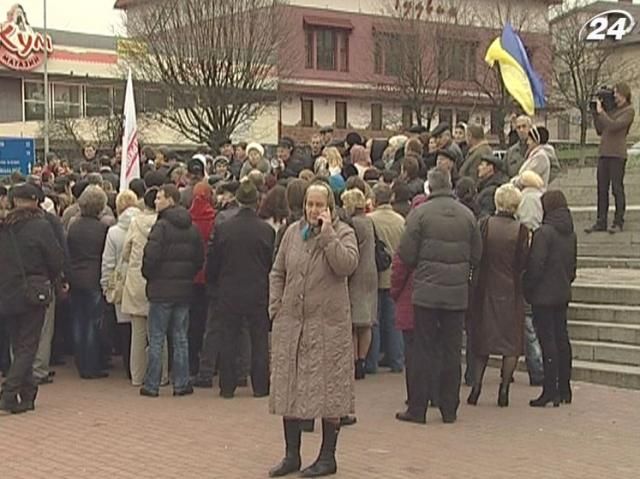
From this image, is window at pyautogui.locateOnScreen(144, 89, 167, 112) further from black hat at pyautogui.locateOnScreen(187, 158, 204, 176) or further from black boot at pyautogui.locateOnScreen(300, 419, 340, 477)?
black boot at pyautogui.locateOnScreen(300, 419, 340, 477)

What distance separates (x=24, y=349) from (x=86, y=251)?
1980mm

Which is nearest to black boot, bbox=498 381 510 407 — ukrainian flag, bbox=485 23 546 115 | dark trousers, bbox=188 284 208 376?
dark trousers, bbox=188 284 208 376

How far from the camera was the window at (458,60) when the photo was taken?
152ft

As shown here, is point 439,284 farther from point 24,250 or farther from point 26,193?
point 26,193

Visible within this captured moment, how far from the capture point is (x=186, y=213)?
34.8 ft

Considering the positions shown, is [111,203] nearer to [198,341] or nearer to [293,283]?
[198,341]

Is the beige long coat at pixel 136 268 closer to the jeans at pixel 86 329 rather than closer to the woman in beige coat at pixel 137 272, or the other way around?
the woman in beige coat at pixel 137 272

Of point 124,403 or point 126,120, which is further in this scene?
point 126,120

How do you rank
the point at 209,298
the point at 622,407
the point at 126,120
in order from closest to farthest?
1. the point at 622,407
2. the point at 209,298
3. the point at 126,120

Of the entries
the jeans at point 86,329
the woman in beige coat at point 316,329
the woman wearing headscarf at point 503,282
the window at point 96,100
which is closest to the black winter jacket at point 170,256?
the jeans at point 86,329

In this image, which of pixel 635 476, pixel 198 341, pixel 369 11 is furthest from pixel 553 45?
pixel 635 476

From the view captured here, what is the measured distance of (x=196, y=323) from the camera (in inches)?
458

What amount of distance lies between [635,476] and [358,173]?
24.2 feet

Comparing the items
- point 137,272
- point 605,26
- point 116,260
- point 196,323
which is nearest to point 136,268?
point 137,272
